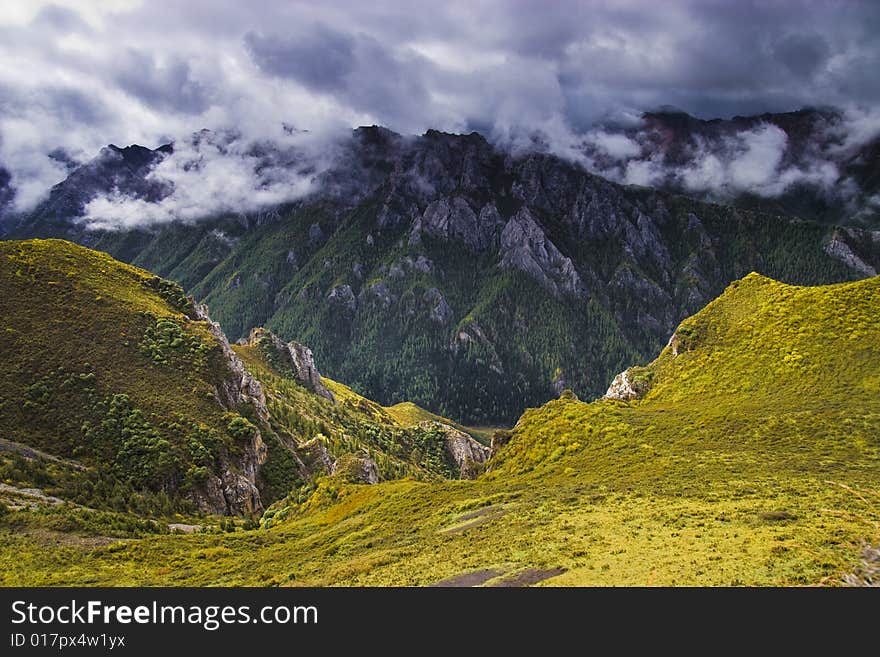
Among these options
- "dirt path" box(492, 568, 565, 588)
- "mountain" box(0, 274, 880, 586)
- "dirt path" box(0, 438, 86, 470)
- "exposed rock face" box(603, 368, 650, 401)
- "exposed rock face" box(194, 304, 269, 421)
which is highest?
"exposed rock face" box(194, 304, 269, 421)

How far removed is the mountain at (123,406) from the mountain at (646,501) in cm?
1691

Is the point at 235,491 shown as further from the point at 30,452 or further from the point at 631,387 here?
the point at 631,387

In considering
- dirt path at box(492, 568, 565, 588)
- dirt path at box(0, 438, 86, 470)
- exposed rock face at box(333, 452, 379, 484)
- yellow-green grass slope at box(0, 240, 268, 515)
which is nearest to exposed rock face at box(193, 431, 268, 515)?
yellow-green grass slope at box(0, 240, 268, 515)

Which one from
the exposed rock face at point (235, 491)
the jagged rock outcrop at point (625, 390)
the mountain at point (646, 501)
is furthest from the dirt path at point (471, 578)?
the exposed rock face at point (235, 491)

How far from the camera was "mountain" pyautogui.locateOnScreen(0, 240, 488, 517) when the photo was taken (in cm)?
8131

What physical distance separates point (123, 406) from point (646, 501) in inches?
3265

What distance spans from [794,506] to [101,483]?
80.8 meters

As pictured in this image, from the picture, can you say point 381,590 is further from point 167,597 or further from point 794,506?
point 794,506

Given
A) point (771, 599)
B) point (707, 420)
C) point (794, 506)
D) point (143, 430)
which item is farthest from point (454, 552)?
point (143, 430)

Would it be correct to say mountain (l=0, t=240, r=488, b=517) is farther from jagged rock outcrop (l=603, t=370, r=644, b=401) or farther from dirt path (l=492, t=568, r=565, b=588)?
dirt path (l=492, t=568, r=565, b=588)

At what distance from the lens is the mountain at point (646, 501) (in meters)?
32.4

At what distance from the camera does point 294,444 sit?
125m

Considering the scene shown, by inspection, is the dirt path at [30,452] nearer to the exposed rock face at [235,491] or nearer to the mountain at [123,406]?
the mountain at [123,406]

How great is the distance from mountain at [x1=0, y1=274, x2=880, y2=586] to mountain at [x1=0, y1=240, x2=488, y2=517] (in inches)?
666
